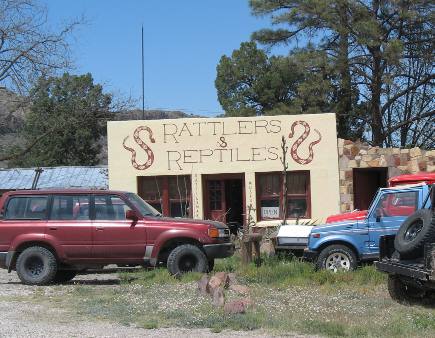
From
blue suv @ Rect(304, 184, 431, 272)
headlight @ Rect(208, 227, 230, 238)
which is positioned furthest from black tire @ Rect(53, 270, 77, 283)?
blue suv @ Rect(304, 184, 431, 272)

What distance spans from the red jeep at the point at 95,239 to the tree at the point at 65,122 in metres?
9.21

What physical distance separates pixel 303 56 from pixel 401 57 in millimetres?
4081

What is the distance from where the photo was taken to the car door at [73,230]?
43.7 feet

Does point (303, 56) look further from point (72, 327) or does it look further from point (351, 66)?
point (72, 327)

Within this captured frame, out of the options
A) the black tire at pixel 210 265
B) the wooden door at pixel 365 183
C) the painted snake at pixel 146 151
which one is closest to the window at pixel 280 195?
the wooden door at pixel 365 183

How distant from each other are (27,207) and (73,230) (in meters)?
1.08

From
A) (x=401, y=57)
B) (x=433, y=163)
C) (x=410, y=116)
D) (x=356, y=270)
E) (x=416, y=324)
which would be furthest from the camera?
(x=410, y=116)

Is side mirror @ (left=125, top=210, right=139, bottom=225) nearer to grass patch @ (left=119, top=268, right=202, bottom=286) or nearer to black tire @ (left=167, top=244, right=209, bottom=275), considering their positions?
black tire @ (left=167, top=244, right=209, bottom=275)

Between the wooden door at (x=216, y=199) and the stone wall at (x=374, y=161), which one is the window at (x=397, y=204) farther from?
the wooden door at (x=216, y=199)

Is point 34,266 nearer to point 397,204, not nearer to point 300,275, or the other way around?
point 300,275

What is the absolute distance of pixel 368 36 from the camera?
1142 inches

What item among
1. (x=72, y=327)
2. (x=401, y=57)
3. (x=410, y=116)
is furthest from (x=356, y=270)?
(x=410, y=116)

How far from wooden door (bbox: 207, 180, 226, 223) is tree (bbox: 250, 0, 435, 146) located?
35.8 feet

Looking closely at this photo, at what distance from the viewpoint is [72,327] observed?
8.77 m
